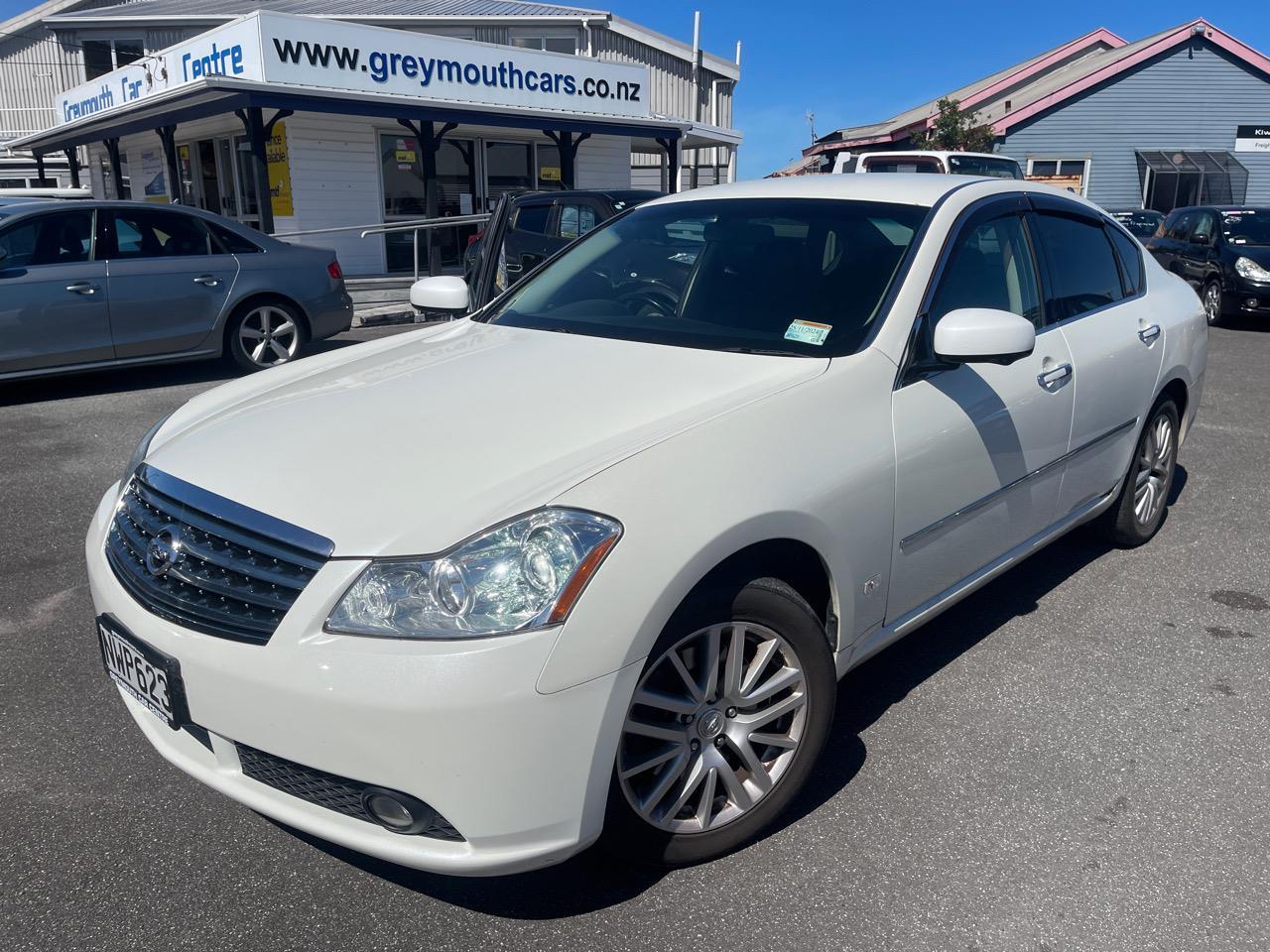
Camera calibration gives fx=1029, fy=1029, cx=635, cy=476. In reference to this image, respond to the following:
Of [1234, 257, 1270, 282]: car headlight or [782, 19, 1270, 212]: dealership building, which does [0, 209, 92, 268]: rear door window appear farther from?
[782, 19, 1270, 212]: dealership building

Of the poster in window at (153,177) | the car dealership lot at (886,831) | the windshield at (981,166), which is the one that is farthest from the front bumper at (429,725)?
the poster in window at (153,177)

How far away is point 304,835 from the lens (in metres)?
2.70

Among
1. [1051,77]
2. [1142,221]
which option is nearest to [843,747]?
[1142,221]

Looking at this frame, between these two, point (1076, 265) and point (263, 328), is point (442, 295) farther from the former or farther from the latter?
point (263, 328)

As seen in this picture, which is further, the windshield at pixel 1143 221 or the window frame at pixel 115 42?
the window frame at pixel 115 42

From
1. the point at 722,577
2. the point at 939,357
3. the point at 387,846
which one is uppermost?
the point at 939,357

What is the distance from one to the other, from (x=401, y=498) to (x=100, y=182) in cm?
2550

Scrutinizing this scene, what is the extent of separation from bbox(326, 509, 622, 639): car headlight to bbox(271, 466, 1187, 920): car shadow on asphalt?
2.54ft

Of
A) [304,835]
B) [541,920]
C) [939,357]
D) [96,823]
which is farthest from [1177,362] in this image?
[96,823]

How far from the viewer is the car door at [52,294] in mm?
7621

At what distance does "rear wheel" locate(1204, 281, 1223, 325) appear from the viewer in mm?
12891

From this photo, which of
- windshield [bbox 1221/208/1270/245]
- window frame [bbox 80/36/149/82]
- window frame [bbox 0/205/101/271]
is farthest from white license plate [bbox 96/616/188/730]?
window frame [bbox 80/36/149/82]

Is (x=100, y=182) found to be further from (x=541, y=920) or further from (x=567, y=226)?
(x=541, y=920)

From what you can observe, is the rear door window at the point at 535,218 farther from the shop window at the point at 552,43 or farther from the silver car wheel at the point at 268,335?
the shop window at the point at 552,43
